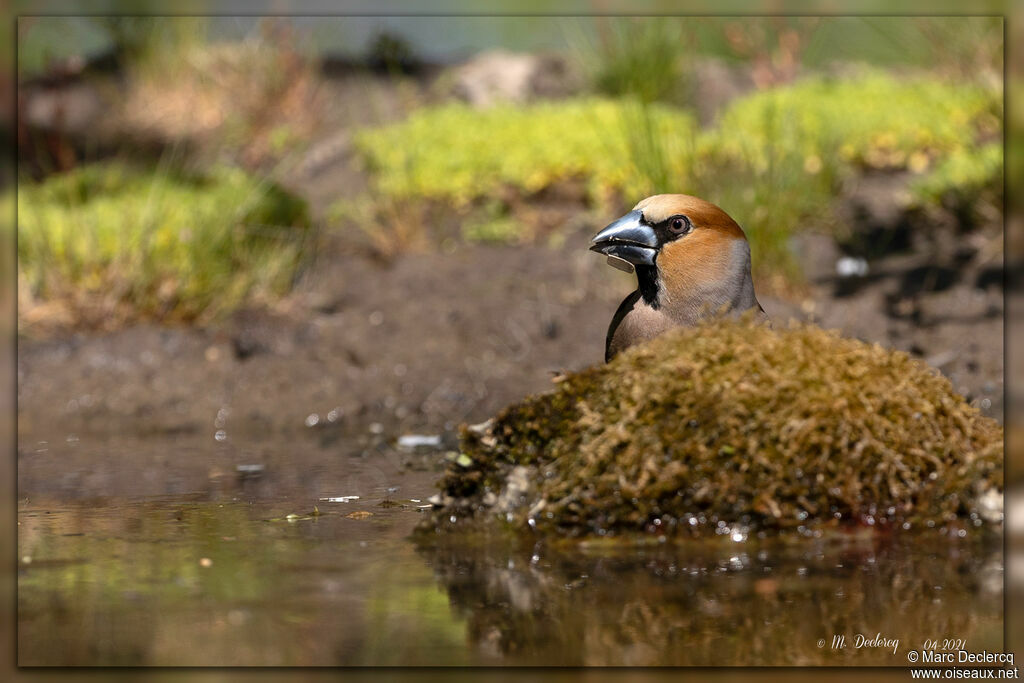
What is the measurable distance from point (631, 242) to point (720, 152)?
17.6 ft

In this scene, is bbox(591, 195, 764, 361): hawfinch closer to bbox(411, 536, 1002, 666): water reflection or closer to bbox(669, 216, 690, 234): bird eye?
bbox(669, 216, 690, 234): bird eye

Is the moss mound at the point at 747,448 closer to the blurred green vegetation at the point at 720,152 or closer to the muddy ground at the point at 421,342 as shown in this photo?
the muddy ground at the point at 421,342

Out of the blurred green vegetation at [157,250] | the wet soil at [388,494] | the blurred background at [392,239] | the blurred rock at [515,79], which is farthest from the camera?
the blurred rock at [515,79]

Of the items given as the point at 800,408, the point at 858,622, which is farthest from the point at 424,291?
the point at 858,622

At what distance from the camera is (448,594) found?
3307 millimetres

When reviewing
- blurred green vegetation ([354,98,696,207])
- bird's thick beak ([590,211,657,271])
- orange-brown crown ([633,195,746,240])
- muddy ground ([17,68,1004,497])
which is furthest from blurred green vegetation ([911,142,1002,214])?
bird's thick beak ([590,211,657,271])

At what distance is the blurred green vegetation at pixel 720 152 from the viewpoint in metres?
8.60

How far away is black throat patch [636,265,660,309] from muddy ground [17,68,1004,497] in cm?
219

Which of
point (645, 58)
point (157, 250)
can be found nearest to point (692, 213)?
point (157, 250)

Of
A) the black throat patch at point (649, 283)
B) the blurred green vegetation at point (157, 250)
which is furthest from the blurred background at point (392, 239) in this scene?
the black throat patch at point (649, 283)

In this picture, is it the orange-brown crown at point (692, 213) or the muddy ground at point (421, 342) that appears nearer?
the orange-brown crown at point (692, 213)

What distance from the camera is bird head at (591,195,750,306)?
14.5 ft

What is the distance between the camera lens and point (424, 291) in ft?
28.8

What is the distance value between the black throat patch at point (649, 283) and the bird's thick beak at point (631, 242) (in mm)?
45
